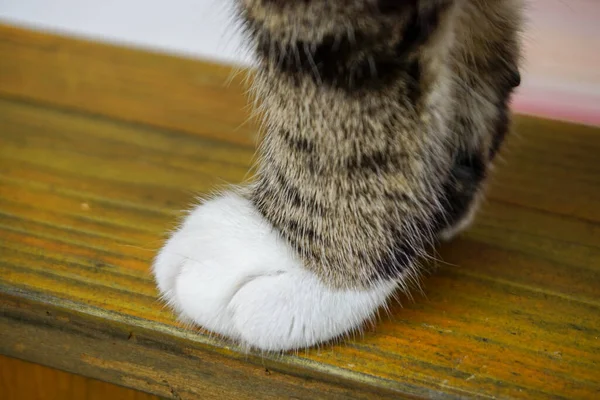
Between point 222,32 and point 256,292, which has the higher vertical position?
point 256,292

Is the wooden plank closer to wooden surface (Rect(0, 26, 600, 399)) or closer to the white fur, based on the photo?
wooden surface (Rect(0, 26, 600, 399))

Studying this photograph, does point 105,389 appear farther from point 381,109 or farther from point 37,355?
point 381,109

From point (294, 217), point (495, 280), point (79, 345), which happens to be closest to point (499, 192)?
point (495, 280)

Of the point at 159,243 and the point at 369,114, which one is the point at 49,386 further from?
the point at 369,114

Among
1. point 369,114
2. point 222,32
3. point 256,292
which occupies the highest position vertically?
point 369,114

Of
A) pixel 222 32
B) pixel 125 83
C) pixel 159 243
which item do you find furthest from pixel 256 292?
pixel 222 32

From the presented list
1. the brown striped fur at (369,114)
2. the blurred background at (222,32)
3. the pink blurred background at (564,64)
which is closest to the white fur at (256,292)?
the brown striped fur at (369,114)
